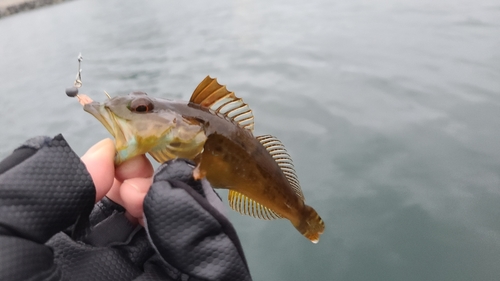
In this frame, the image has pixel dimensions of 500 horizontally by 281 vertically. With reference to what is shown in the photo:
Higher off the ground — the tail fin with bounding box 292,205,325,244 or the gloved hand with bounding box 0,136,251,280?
the gloved hand with bounding box 0,136,251,280

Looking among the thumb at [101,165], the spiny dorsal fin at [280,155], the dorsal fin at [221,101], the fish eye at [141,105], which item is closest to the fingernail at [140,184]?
the thumb at [101,165]

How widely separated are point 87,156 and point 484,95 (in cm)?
611

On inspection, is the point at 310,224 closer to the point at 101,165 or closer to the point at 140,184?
the point at 140,184

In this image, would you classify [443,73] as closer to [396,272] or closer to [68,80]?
[396,272]

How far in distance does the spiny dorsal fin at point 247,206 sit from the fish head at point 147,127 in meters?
0.48

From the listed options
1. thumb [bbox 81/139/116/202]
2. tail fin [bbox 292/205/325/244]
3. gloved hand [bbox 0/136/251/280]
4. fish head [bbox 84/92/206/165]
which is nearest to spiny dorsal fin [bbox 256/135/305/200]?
tail fin [bbox 292/205/325/244]

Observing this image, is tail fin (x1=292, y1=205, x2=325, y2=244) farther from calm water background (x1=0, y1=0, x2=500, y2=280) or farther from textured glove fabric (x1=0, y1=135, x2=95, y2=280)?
textured glove fabric (x1=0, y1=135, x2=95, y2=280)

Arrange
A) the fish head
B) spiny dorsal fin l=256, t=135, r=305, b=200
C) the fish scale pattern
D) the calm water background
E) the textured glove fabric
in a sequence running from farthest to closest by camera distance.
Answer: the calm water background
spiny dorsal fin l=256, t=135, r=305, b=200
the fish head
the fish scale pattern
the textured glove fabric

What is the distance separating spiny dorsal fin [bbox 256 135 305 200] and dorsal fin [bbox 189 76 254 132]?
0.58 ft

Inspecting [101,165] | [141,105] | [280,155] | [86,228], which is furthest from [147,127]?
[280,155]

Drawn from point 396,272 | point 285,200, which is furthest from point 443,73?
point 285,200

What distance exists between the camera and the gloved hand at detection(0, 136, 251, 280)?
144cm

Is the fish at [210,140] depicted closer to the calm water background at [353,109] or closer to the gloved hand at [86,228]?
the gloved hand at [86,228]

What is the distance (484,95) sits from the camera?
5.63 metres
